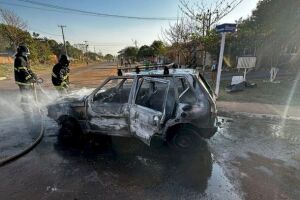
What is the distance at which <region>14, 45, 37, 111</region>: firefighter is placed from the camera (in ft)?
22.4

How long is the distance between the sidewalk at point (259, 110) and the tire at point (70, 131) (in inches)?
203

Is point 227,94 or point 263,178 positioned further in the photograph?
point 227,94

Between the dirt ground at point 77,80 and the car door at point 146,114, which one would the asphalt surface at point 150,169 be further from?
the dirt ground at point 77,80

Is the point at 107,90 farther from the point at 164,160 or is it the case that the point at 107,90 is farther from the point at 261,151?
the point at 261,151

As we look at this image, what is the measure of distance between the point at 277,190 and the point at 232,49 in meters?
25.2

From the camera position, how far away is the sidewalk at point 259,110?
7.43 m

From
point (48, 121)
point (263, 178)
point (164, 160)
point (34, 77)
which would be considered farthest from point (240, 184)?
point (34, 77)

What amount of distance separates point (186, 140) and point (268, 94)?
8.21 metres

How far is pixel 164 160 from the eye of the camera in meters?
4.23

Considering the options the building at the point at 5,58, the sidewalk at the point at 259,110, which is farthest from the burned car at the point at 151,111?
the building at the point at 5,58

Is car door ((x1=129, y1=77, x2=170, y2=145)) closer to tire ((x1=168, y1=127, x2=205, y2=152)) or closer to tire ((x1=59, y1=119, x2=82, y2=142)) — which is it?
tire ((x1=168, y1=127, x2=205, y2=152))

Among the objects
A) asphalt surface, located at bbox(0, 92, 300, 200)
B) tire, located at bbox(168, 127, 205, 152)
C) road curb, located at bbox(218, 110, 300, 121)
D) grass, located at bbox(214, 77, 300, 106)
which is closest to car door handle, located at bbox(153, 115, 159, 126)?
tire, located at bbox(168, 127, 205, 152)

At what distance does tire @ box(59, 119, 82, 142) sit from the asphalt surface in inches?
8.1

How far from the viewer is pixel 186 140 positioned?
4.38m
